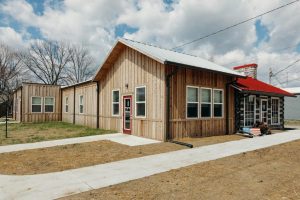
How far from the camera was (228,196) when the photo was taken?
14.0ft

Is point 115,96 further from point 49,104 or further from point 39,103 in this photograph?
point 39,103

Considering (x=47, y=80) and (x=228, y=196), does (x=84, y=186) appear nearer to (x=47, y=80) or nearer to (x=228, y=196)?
(x=228, y=196)

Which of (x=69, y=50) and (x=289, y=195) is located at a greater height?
(x=69, y=50)

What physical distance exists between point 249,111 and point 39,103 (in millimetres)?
19071

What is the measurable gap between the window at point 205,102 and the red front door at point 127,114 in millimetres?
3913

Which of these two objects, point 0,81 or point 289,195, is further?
point 0,81

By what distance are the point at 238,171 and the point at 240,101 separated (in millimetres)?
9347

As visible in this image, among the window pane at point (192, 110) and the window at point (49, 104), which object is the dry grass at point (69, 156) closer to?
the window pane at point (192, 110)

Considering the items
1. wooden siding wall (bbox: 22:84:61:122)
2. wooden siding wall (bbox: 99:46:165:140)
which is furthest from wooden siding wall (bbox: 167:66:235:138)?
wooden siding wall (bbox: 22:84:61:122)

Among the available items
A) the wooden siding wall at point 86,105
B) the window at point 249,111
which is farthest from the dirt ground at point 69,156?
the wooden siding wall at point 86,105

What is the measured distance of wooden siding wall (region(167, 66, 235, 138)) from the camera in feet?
35.3

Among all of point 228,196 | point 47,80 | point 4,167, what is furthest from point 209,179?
point 47,80

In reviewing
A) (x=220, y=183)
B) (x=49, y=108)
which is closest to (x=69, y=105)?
(x=49, y=108)

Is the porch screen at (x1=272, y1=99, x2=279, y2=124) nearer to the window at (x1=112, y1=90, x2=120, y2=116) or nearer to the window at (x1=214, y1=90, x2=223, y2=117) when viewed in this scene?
the window at (x1=214, y1=90, x2=223, y2=117)
